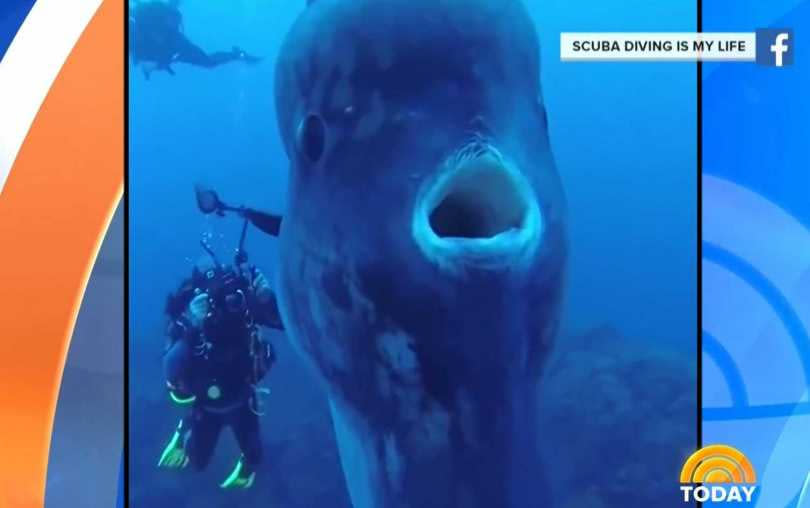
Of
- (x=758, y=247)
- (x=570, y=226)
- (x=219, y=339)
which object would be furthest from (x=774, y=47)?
(x=219, y=339)

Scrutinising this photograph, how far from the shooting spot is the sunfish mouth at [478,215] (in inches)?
88.4

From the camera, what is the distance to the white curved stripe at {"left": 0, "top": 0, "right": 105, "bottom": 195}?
91.1 inches

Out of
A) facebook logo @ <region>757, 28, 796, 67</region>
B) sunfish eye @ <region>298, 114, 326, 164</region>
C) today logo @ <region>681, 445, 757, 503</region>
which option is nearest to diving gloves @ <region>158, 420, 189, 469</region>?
sunfish eye @ <region>298, 114, 326, 164</region>

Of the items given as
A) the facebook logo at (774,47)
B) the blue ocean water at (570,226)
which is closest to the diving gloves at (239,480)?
the blue ocean water at (570,226)

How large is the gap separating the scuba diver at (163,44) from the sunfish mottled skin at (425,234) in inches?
7.0

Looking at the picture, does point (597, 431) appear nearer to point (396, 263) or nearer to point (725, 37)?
point (396, 263)

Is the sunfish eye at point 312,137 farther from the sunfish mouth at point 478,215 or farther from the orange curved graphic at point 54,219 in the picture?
the orange curved graphic at point 54,219

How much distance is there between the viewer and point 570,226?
234 cm

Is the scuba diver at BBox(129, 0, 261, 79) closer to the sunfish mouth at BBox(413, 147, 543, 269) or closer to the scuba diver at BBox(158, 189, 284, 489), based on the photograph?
the scuba diver at BBox(158, 189, 284, 489)

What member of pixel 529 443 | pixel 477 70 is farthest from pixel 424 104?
pixel 529 443

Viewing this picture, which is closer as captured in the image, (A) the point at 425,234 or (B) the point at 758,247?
(A) the point at 425,234

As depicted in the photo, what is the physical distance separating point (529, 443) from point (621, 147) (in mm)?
830

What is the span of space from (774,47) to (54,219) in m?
1.97

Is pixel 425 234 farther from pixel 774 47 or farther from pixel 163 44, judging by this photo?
pixel 774 47
